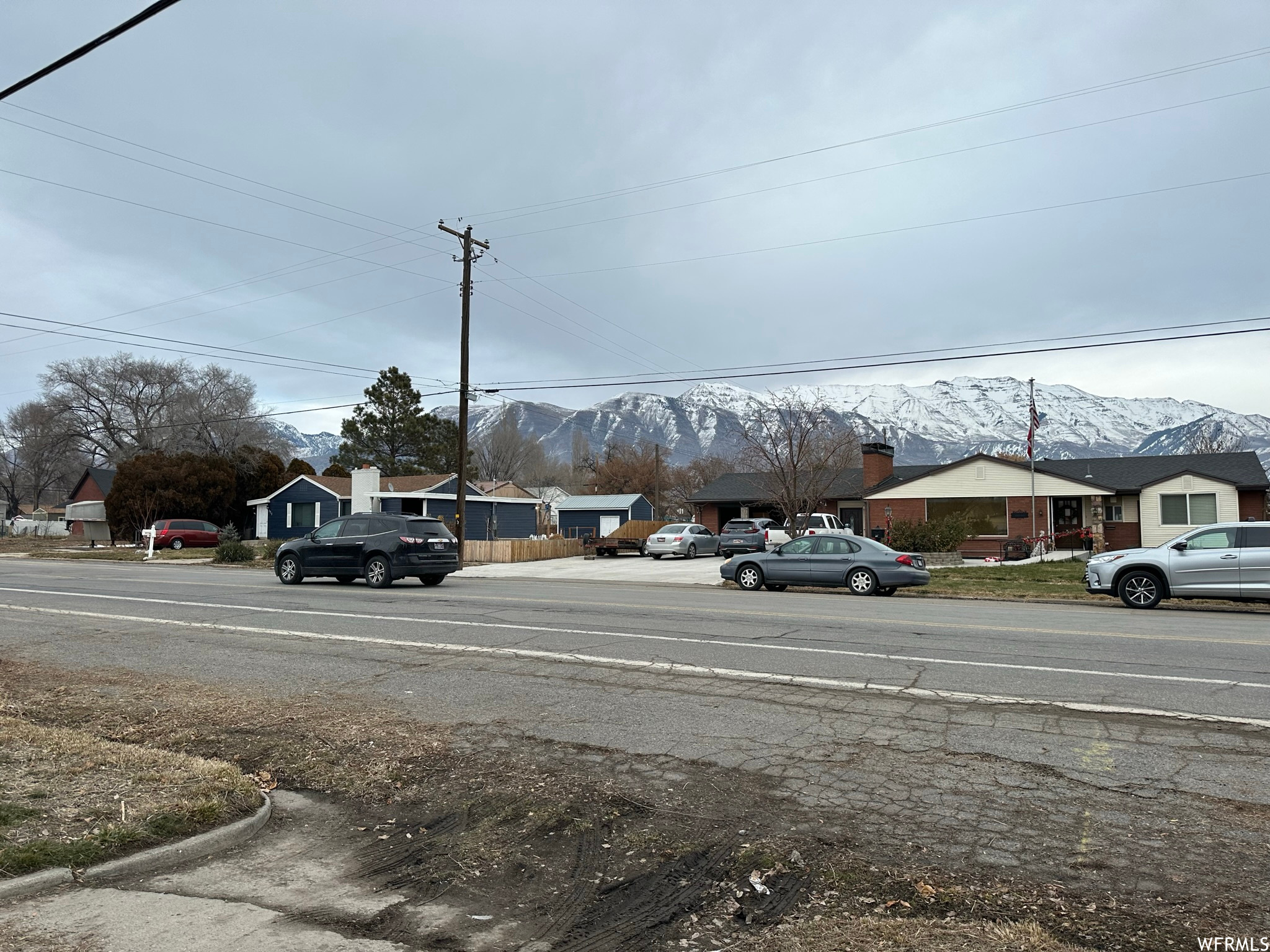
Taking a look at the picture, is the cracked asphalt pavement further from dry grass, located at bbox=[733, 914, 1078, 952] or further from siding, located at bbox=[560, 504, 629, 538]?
siding, located at bbox=[560, 504, 629, 538]

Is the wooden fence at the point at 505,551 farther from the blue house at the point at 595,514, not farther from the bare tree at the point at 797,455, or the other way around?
the blue house at the point at 595,514

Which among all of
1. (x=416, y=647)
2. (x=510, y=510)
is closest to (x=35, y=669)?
(x=416, y=647)

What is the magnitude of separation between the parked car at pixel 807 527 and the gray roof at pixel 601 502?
16.7m

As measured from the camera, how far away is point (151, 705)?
7527mm

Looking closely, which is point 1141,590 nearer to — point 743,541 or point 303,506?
point 743,541

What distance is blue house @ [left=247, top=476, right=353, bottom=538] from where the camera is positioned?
48.6m

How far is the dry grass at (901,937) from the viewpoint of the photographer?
137 inches

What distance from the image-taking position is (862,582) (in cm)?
1984

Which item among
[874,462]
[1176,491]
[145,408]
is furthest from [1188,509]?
[145,408]

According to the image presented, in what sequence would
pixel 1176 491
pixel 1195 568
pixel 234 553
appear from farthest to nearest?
pixel 1176 491 < pixel 234 553 < pixel 1195 568

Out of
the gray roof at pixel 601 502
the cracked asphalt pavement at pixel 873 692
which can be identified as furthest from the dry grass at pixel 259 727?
the gray roof at pixel 601 502

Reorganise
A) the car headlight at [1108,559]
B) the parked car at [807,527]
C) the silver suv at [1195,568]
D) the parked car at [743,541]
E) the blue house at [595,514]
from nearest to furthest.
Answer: the silver suv at [1195,568], the car headlight at [1108,559], the parked car at [743,541], the parked car at [807,527], the blue house at [595,514]

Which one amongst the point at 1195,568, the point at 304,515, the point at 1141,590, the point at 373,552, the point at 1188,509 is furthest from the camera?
the point at 304,515

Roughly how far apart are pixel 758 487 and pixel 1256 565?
33102mm
